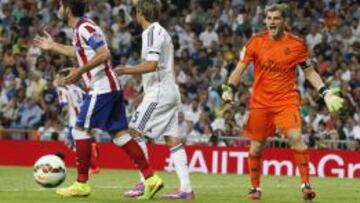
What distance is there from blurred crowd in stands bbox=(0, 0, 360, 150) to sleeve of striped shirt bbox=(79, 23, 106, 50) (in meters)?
11.9

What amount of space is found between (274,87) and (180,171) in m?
1.67

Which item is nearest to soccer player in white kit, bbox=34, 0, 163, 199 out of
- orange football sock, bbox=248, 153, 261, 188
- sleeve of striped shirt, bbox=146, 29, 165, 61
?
sleeve of striped shirt, bbox=146, 29, 165, 61

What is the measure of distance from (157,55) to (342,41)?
1698 centimetres

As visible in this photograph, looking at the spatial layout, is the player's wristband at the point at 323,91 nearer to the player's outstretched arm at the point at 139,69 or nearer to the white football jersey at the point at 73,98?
the player's outstretched arm at the point at 139,69

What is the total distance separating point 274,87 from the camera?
14016 millimetres

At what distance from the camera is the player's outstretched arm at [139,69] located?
12992 mm

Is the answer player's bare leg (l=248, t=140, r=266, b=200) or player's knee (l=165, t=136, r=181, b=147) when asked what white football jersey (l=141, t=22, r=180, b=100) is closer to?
player's knee (l=165, t=136, r=181, b=147)

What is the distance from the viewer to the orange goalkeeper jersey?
13977 millimetres

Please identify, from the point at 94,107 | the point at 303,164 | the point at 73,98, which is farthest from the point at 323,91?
the point at 73,98

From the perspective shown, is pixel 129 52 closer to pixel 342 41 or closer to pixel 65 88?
pixel 342 41

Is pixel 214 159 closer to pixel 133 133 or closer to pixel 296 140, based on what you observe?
pixel 133 133

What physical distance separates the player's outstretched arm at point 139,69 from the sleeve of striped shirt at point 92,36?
1.25 feet

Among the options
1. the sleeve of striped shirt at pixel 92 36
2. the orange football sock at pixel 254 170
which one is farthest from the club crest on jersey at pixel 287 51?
the sleeve of striped shirt at pixel 92 36

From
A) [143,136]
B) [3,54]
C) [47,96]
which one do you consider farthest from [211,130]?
[143,136]
